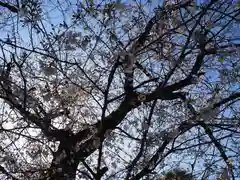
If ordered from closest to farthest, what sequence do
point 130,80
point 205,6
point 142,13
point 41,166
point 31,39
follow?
point 205,6
point 31,39
point 142,13
point 130,80
point 41,166

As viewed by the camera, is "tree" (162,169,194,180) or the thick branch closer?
the thick branch

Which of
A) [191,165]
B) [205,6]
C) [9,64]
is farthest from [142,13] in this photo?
[191,165]

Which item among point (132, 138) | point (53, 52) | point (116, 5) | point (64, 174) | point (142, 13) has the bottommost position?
point (64, 174)

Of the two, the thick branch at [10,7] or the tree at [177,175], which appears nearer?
the thick branch at [10,7]

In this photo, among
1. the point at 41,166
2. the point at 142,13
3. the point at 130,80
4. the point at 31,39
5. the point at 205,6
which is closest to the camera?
the point at 205,6

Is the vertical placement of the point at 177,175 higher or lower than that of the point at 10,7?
lower

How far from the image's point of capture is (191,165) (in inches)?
163

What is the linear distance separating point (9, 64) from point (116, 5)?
4.14ft

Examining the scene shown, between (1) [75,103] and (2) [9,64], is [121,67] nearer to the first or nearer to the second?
(1) [75,103]

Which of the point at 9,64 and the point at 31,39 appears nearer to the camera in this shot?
the point at 31,39

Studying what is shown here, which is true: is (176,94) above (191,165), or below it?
above

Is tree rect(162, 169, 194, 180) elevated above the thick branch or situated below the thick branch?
below

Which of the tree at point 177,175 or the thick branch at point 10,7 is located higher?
the thick branch at point 10,7

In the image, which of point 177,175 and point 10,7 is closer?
point 10,7
